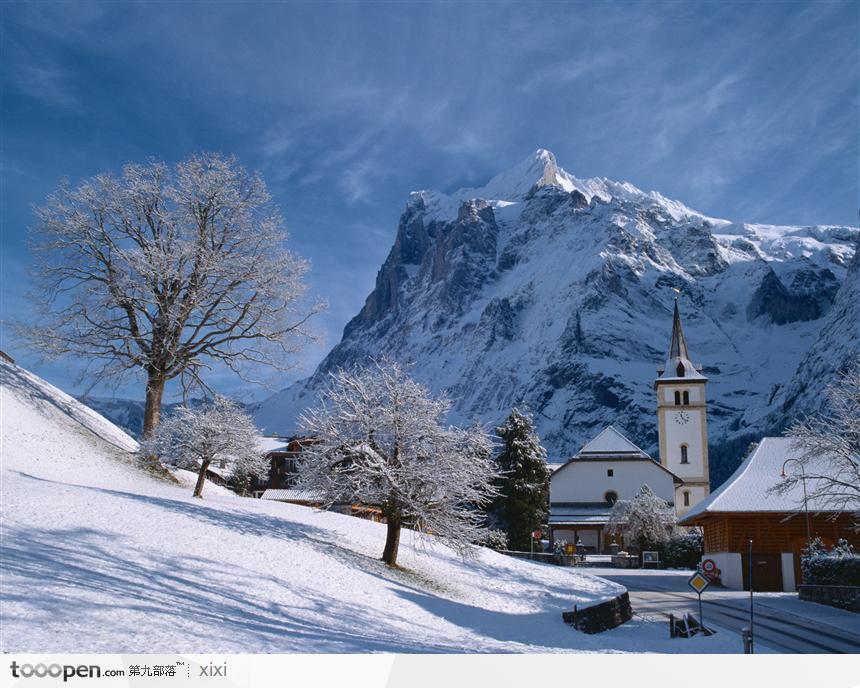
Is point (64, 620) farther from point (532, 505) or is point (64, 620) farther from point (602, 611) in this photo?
point (532, 505)

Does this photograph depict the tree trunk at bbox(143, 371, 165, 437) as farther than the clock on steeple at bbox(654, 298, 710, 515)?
No

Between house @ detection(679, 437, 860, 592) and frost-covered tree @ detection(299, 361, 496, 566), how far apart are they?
1844cm

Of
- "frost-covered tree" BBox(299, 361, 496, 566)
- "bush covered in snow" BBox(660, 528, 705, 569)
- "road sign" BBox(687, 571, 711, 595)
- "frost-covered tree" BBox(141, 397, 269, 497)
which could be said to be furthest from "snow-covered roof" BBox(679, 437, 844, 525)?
"frost-covered tree" BBox(141, 397, 269, 497)

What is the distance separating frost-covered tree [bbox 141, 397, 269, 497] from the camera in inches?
949

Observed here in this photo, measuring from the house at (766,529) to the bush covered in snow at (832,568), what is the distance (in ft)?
11.8

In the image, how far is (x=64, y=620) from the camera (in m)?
8.72

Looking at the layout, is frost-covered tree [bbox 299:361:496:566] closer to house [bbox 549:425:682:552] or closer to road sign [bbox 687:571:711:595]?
road sign [bbox 687:571:711:595]

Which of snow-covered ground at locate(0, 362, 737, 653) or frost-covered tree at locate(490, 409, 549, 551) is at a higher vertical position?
frost-covered tree at locate(490, 409, 549, 551)

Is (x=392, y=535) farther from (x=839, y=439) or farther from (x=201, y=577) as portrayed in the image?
(x=839, y=439)

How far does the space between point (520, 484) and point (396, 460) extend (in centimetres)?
3262

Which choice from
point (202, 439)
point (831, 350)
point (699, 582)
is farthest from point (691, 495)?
point (831, 350)

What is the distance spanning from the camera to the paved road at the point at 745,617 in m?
13.7

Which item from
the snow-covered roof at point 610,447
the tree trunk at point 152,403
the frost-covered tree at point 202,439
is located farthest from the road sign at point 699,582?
the snow-covered roof at point 610,447
